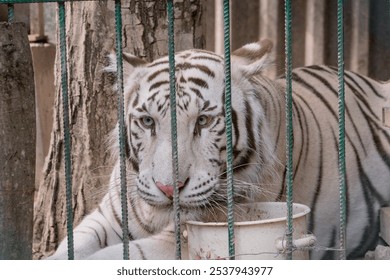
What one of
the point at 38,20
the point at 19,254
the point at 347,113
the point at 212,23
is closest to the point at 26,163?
the point at 19,254

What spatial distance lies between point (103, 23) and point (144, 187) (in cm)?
135

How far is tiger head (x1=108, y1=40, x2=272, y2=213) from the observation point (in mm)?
3600

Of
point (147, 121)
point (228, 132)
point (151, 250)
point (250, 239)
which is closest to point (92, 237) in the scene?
point (151, 250)

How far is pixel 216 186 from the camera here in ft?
12.0

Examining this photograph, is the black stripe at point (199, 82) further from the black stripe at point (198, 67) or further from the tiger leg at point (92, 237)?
the tiger leg at point (92, 237)

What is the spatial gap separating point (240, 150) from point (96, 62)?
1202 mm

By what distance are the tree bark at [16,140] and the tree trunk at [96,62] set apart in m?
1.32

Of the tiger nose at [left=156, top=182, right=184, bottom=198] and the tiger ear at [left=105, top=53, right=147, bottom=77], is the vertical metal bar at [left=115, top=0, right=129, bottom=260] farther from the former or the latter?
the tiger ear at [left=105, top=53, right=147, bottom=77]

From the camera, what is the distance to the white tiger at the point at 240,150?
12.0 feet

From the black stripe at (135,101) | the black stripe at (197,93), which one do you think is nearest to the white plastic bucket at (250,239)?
the black stripe at (197,93)

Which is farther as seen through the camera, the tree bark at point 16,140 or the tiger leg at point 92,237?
the tiger leg at point 92,237

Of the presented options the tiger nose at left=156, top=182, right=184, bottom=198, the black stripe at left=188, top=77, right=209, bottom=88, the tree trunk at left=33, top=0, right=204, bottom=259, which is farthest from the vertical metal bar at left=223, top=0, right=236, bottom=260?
the tree trunk at left=33, top=0, right=204, bottom=259
